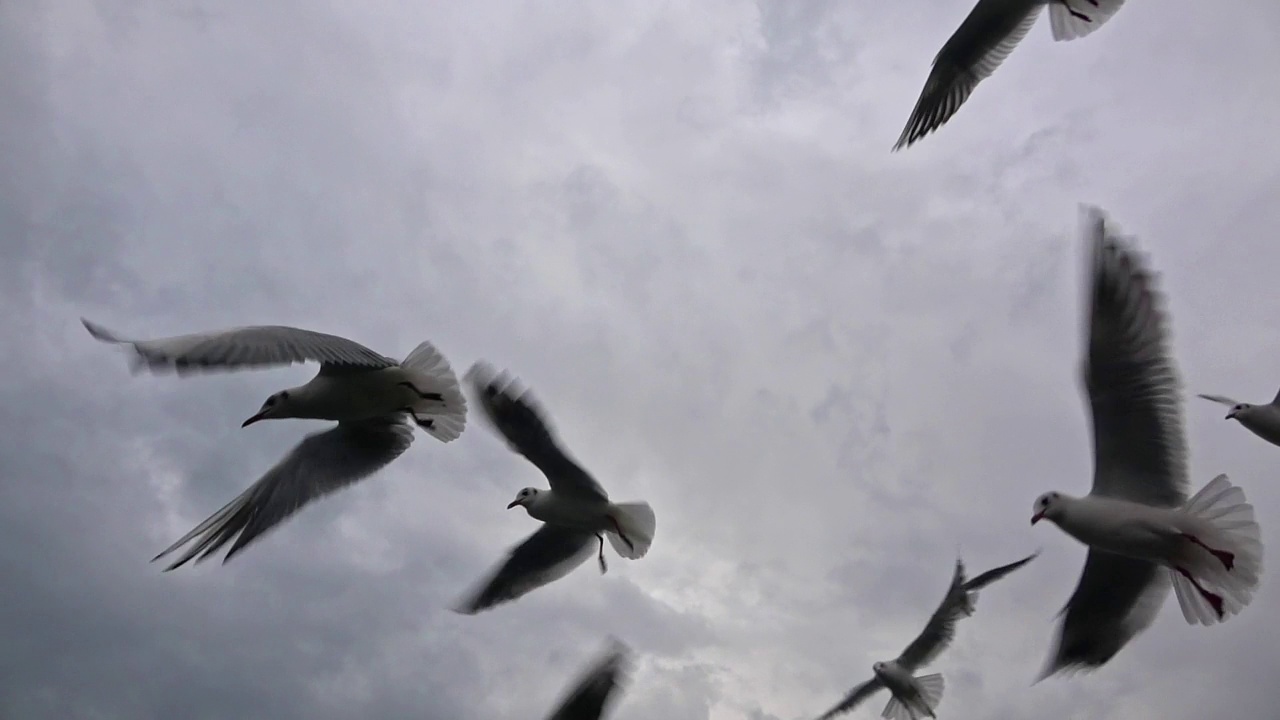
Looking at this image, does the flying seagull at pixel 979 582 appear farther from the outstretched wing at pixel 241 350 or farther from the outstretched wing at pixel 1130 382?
the outstretched wing at pixel 241 350

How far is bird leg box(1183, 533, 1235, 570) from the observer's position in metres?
6.39

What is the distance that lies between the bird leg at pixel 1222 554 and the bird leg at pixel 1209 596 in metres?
0.20

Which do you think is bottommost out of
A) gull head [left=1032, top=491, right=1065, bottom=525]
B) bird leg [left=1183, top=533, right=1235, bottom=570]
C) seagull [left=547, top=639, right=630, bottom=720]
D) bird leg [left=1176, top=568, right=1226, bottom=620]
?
seagull [left=547, top=639, right=630, bottom=720]

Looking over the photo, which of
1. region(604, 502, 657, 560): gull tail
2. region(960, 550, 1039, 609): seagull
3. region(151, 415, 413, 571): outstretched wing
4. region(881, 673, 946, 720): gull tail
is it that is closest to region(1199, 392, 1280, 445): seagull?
region(960, 550, 1039, 609): seagull

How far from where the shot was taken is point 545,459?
336 inches

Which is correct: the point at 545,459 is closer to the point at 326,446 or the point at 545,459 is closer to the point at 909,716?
the point at 326,446

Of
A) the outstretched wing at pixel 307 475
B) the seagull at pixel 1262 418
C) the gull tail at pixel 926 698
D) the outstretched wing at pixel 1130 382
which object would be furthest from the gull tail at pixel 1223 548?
the gull tail at pixel 926 698

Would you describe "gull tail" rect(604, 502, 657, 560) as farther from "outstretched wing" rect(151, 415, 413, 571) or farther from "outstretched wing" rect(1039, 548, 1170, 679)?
"outstretched wing" rect(1039, 548, 1170, 679)

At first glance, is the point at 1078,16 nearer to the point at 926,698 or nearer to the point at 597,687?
the point at 597,687

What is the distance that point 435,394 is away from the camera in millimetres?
8500

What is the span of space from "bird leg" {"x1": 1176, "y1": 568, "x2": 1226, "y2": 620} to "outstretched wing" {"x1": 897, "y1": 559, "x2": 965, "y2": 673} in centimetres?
496

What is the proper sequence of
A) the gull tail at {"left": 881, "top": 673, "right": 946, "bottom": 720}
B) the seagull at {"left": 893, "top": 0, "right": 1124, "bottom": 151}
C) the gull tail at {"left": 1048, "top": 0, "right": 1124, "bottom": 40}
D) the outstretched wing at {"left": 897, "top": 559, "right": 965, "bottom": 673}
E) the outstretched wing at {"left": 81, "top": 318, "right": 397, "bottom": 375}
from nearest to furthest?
1. the outstretched wing at {"left": 81, "top": 318, "right": 397, "bottom": 375}
2. the gull tail at {"left": 1048, "top": 0, "right": 1124, "bottom": 40}
3. the seagull at {"left": 893, "top": 0, "right": 1124, "bottom": 151}
4. the outstretched wing at {"left": 897, "top": 559, "right": 965, "bottom": 673}
5. the gull tail at {"left": 881, "top": 673, "right": 946, "bottom": 720}

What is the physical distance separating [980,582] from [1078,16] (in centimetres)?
552

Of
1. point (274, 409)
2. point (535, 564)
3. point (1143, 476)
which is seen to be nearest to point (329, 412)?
point (274, 409)
